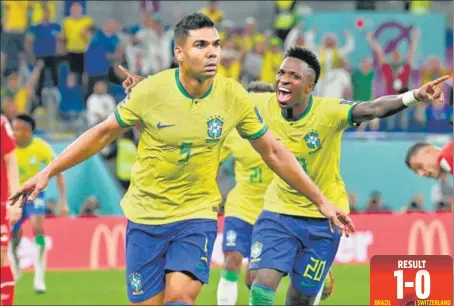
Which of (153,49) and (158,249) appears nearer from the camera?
(158,249)

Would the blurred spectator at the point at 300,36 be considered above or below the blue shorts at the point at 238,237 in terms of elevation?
above

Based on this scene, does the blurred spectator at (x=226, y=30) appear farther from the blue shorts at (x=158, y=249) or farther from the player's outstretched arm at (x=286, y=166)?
the blue shorts at (x=158, y=249)

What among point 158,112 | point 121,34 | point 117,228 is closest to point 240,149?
point 158,112

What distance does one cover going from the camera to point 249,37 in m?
23.8

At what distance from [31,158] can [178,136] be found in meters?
7.86

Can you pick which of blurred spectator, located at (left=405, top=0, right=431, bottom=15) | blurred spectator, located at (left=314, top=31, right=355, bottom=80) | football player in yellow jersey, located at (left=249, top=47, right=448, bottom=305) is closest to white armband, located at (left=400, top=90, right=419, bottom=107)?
football player in yellow jersey, located at (left=249, top=47, right=448, bottom=305)

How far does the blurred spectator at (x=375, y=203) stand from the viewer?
21.4 m

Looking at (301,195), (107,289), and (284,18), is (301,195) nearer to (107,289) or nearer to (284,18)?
(107,289)

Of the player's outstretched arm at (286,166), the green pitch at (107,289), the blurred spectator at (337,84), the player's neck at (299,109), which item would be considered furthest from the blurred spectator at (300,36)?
the player's outstretched arm at (286,166)

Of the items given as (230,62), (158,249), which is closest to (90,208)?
(230,62)

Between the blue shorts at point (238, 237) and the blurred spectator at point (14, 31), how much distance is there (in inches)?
412

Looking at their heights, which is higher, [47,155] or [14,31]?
[14,31]

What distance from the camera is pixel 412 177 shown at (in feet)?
71.3

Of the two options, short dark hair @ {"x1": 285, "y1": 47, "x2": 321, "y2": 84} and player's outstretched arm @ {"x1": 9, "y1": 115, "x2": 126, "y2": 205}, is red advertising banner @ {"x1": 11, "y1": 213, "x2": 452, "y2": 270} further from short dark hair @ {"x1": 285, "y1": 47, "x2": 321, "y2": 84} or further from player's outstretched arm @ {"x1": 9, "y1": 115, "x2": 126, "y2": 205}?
player's outstretched arm @ {"x1": 9, "y1": 115, "x2": 126, "y2": 205}
